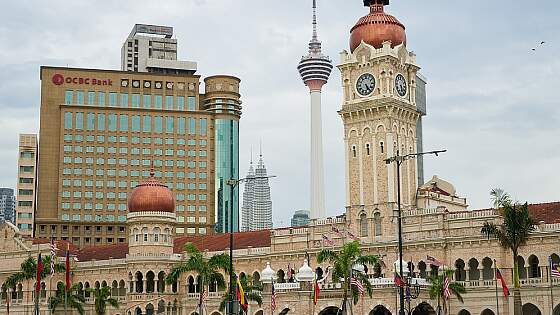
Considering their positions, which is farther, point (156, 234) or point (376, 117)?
point (156, 234)

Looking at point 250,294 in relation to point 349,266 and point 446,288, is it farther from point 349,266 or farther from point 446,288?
point 446,288

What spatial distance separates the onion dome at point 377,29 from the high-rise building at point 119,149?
268ft

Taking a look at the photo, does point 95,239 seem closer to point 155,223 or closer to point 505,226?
point 155,223

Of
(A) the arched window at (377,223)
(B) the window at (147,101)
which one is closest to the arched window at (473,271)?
(A) the arched window at (377,223)

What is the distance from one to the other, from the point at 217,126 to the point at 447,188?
87744mm

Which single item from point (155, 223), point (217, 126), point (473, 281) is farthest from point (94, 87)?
point (473, 281)

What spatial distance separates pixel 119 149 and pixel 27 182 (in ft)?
59.5

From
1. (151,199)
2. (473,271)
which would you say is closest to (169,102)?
(151,199)

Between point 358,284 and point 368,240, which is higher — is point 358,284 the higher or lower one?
the lower one

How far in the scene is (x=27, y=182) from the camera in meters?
176

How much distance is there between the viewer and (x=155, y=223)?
108m

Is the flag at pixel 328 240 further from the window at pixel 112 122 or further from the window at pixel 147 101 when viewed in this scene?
the window at pixel 147 101

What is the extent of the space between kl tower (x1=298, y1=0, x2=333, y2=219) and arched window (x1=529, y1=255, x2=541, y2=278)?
230ft

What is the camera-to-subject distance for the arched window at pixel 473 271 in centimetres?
8544
